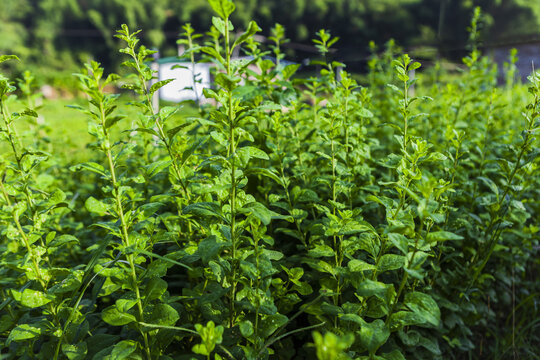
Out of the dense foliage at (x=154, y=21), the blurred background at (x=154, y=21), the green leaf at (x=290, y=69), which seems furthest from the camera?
the dense foliage at (x=154, y=21)

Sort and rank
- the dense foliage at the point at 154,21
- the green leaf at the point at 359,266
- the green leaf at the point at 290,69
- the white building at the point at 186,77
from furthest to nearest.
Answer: the dense foliage at the point at 154,21 < the white building at the point at 186,77 < the green leaf at the point at 290,69 < the green leaf at the point at 359,266

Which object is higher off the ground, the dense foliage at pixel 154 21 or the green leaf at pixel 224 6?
the dense foliage at pixel 154 21

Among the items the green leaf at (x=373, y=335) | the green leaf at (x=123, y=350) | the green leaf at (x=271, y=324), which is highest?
the green leaf at (x=373, y=335)

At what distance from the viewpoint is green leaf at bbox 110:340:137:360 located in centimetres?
106

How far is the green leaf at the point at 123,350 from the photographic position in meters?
1.06

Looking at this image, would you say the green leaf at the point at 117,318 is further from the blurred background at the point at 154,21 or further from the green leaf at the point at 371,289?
the blurred background at the point at 154,21

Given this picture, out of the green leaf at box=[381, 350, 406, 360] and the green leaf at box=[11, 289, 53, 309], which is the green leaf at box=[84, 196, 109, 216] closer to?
the green leaf at box=[11, 289, 53, 309]

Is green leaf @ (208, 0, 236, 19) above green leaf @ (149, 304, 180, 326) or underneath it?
above

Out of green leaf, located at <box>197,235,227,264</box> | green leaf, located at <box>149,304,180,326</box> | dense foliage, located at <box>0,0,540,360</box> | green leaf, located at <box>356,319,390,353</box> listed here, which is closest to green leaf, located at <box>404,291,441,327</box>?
dense foliage, located at <box>0,0,540,360</box>

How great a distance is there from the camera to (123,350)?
1.08 m

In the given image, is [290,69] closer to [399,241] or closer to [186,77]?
[399,241]

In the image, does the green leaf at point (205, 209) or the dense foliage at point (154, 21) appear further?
the dense foliage at point (154, 21)

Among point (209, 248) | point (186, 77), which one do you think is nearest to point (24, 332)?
point (209, 248)

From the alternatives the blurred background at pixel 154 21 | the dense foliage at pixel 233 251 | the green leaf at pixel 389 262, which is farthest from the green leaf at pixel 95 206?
the blurred background at pixel 154 21
